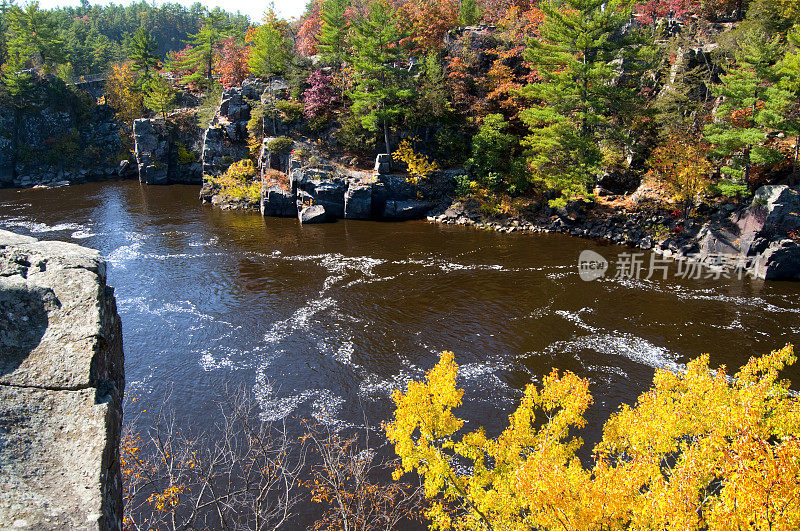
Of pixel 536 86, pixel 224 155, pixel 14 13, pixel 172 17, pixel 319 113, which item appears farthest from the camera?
pixel 172 17

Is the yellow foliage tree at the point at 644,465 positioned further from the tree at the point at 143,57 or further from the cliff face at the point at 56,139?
the tree at the point at 143,57

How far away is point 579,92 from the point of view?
105ft

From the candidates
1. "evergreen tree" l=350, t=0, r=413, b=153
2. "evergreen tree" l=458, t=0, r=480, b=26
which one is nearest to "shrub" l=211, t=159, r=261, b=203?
"evergreen tree" l=350, t=0, r=413, b=153

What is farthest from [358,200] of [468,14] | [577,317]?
[468,14]

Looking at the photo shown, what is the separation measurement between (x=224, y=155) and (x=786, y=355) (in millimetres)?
48015

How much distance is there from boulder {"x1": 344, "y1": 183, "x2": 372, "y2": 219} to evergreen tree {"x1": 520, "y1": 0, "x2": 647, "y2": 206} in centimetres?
1355

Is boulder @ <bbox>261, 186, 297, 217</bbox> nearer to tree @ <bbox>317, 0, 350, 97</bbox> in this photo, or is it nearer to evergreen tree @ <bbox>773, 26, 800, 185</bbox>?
tree @ <bbox>317, 0, 350, 97</bbox>

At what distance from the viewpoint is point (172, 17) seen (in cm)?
11806

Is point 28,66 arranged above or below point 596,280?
above

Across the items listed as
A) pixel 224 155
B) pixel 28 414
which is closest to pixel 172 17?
pixel 224 155

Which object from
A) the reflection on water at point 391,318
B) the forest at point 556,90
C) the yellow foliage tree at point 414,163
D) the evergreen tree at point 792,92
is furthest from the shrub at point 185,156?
the evergreen tree at point 792,92

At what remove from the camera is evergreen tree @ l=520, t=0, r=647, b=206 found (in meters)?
30.9

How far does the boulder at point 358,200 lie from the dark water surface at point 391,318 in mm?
3348

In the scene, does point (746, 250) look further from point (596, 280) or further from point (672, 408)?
point (672, 408)
